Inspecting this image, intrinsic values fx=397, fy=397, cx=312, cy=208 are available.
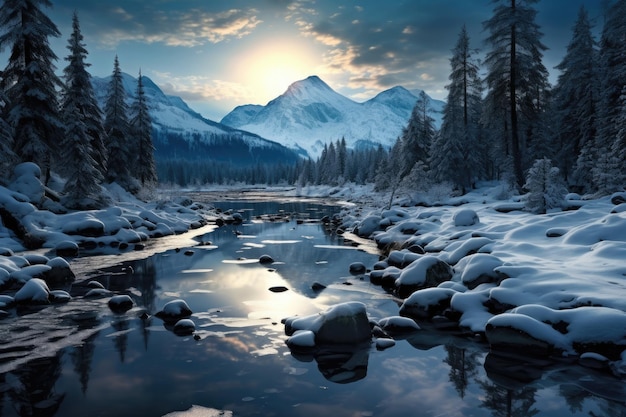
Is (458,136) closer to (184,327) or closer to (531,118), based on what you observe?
(531,118)

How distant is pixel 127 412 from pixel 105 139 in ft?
123

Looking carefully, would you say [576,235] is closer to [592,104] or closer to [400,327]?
[400,327]

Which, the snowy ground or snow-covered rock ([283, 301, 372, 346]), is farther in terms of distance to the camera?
snow-covered rock ([283, 301, 372, 346])

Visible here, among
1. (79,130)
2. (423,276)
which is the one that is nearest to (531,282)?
(423,276)

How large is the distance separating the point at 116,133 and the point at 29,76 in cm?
1259

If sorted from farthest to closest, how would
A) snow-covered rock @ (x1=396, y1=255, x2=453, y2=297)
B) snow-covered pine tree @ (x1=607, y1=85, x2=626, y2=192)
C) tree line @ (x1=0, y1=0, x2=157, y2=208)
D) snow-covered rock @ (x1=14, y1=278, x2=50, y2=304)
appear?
tree line @ (x1=0, y1=0, x2=157, y2=208)
snow-covered pine tree @ (x1=607, y1=85, x2=626, y2=192)
snow-covered rock @ (x1=396, y1=255, x2=453, y2=297)
snow-covered rock @ (x1=14, y1=278, x2=50, y2=304)

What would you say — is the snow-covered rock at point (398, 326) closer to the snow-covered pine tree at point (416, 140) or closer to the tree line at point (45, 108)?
the tree line at point (45, 108)

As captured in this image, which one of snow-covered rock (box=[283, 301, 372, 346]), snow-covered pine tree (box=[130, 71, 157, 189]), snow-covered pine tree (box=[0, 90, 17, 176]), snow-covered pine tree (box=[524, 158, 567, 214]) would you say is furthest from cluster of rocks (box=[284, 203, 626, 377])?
snow-covered pine tree (box=[130, 71, 157, 189])

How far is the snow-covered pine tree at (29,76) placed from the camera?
25.8m

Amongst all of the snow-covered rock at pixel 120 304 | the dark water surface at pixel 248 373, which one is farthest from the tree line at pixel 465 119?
the snow-covered rock at pixel 120 304

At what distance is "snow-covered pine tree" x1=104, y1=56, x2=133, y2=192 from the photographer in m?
38.7

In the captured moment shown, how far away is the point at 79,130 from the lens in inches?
1125

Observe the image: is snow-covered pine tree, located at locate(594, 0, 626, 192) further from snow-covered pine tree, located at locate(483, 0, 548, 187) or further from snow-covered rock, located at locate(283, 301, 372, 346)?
snow-covered rock, located at locate(283, 301, 372, 346)

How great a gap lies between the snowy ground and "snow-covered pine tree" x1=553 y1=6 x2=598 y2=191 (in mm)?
16723
